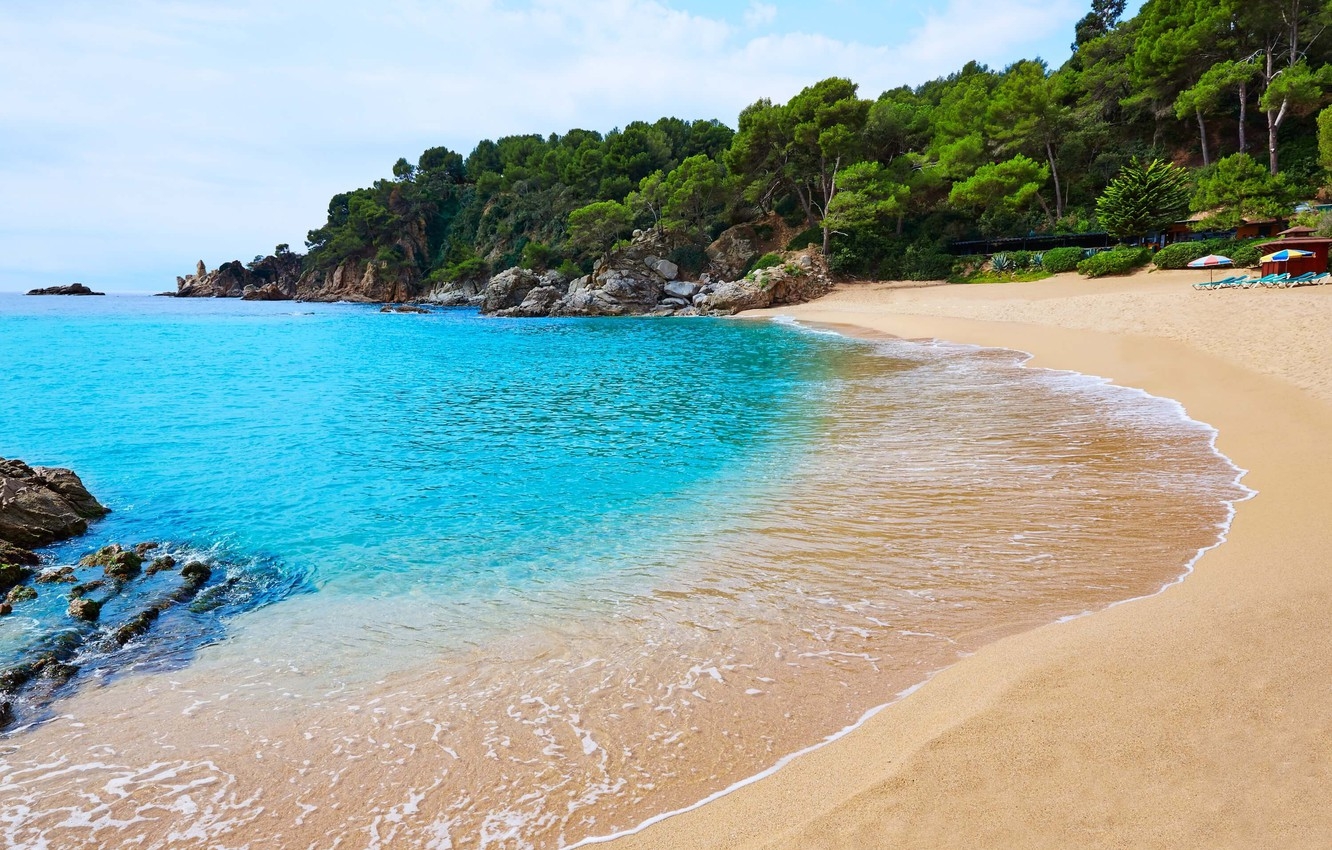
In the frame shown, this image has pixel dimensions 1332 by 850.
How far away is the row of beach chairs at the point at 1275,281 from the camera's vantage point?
88.0ft

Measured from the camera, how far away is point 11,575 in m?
7.88

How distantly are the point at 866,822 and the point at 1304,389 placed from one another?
1566 cm

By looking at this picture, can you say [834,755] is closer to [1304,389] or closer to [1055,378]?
[1304,389]

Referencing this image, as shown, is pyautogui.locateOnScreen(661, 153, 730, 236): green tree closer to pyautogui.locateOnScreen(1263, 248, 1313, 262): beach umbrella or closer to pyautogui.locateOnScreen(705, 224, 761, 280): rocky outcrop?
pyautogui.locateOnScreen(705, 224, 761, 280): rocky outcrop

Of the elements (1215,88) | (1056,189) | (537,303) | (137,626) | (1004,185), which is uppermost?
(1215,88)

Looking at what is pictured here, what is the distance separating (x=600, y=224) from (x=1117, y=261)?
45.8 meters

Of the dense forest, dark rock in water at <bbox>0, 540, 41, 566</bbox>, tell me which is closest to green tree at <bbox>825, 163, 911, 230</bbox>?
the dense forest

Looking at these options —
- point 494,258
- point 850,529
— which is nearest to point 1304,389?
point 850,529

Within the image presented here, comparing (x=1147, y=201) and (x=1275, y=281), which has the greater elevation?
(x=1147, y=201)

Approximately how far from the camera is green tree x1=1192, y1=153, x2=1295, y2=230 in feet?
126

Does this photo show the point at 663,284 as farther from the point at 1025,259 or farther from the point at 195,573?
the point at 195,573

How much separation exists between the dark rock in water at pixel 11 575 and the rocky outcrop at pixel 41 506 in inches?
38.3

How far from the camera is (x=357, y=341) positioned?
42.4 metres

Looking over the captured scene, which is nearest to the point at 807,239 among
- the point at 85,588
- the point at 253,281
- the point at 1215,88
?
the point at 1215,88
